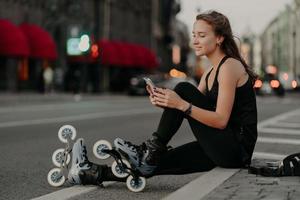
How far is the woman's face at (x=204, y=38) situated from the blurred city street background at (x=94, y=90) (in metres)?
0.37

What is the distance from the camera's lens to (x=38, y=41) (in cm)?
3559

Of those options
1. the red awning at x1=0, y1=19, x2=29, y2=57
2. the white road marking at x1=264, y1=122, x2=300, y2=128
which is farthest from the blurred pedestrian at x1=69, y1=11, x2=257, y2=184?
the red awning at x1=0, y1=19, x2=29, y2=57

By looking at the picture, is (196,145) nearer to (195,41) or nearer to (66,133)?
(195,41)

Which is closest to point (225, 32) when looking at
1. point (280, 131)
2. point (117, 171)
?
point (117, 171)

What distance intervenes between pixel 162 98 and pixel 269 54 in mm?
171689

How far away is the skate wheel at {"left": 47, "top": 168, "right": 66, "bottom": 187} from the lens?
20.4ft

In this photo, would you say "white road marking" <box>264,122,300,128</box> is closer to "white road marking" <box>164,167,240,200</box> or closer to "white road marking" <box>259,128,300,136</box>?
"white road marking" <box>259,128,300,136</box>

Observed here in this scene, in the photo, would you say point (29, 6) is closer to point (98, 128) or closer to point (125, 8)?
point (125, 8)

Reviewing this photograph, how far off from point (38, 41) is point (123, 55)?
582 inches

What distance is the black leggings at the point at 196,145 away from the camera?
5590 millimetres

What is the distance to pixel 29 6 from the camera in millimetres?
37875

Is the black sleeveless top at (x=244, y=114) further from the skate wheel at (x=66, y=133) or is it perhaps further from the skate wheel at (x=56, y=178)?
the skate wheel at (x=56, y=178)

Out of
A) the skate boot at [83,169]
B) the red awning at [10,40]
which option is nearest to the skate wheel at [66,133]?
the skate boot at [83,169]

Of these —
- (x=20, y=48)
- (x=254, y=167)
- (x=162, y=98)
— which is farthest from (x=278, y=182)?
(x=20, y=48)
